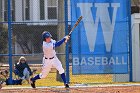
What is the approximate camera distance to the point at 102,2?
54.4ft

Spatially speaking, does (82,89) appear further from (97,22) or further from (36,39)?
(36,39)

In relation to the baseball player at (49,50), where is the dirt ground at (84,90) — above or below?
below

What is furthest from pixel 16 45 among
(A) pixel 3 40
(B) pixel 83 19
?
(B) pixel 83 19

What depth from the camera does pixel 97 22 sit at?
16.6 m

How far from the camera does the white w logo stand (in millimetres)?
16500

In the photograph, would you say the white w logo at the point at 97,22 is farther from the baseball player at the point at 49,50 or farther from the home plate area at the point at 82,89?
the baseball player at the point at 49,50

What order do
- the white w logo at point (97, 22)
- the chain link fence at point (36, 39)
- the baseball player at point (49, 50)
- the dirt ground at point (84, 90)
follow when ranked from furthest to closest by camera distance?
the chain link fence at point (36, 39) → the white w logo at point (97, 22) → the baseball player at point (49, 50) → the dirt ground at point (84, 90)

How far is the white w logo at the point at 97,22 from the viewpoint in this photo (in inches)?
650

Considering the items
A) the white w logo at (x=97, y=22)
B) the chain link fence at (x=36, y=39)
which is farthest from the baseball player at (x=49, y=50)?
the white w logo at (x=97, y=22)

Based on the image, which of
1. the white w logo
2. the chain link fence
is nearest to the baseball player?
the chain link fence

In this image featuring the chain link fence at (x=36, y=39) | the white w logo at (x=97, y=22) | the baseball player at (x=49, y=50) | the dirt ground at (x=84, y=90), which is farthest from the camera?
the chain link fence at (x=36, y=39)

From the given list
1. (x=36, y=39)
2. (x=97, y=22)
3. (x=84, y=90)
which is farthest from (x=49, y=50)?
(x=36, y=39)

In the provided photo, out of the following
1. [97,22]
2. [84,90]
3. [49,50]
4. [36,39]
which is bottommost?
[84,90]

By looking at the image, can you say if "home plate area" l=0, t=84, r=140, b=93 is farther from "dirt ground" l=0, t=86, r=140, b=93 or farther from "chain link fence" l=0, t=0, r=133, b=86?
"chain link fence" l=0, t=0, r=133, b=86
